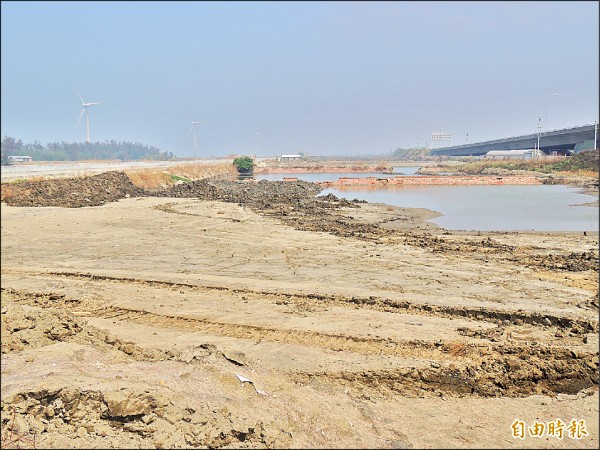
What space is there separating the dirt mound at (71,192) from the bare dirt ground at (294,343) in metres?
9.86

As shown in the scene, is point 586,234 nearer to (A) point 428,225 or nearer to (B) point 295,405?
(A) point 428,225

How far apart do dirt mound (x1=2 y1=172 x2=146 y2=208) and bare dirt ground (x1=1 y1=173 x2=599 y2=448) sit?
986cm

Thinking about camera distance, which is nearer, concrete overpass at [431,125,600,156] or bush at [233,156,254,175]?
concrete overpass at [431,125,600,156]

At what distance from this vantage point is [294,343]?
23.4 feet

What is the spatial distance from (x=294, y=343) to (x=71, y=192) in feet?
82.3

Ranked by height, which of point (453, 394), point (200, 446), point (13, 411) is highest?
point (13, 411)

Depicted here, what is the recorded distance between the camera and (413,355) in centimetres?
673

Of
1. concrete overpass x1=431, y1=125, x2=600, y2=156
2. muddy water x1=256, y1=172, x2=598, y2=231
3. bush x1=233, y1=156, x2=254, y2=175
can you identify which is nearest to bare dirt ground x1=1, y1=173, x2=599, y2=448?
muddy water x1=256, y1=172, x2=598, y2=231

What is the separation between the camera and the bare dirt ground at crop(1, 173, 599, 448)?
456 centimetres

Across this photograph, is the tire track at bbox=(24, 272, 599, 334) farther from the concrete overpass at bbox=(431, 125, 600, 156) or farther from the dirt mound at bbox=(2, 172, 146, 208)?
the concrete overpass at bbox=(431, 125, 600, 156)

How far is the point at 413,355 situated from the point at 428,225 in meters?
15.7

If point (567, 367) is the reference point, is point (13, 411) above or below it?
above

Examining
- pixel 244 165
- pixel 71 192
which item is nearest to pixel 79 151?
pixel 244 165

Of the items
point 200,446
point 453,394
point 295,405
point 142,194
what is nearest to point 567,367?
point 453,394
